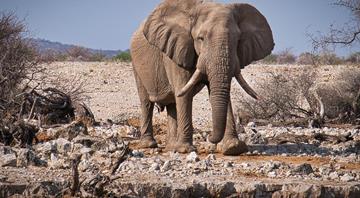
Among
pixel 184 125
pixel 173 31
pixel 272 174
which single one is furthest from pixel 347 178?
pixel 173 31

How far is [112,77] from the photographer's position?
30219 mm

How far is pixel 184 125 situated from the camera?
12.3 metres

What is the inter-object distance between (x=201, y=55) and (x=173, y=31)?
932mm

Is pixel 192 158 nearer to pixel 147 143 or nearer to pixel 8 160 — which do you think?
pixel 8 160

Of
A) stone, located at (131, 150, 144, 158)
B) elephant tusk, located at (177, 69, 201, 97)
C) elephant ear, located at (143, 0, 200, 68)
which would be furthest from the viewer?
elephant ear, located at (143, 0, 200, 68)

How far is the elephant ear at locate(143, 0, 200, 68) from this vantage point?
39.7 feet

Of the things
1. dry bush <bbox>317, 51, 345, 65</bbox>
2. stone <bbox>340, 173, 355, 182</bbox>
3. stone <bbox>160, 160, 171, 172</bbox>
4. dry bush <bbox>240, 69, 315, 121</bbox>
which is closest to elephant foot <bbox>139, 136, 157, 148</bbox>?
stone <bbox>160, 160, 171, 172</bbox>

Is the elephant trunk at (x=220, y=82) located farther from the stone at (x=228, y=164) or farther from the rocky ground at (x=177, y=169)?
the rocky ground at (x=177, y=169)

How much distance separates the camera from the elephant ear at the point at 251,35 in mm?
12172

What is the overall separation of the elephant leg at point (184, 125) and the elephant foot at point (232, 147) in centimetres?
46

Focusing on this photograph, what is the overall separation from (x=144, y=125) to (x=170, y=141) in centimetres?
118

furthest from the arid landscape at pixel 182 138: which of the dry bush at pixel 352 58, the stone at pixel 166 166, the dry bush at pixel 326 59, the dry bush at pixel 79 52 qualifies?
the dry bush at pixel 79 52

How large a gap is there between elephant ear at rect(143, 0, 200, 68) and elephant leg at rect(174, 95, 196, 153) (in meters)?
0.51

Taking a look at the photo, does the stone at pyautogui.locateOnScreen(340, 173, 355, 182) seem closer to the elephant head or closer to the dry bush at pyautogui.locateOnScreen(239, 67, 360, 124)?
the elephant head
